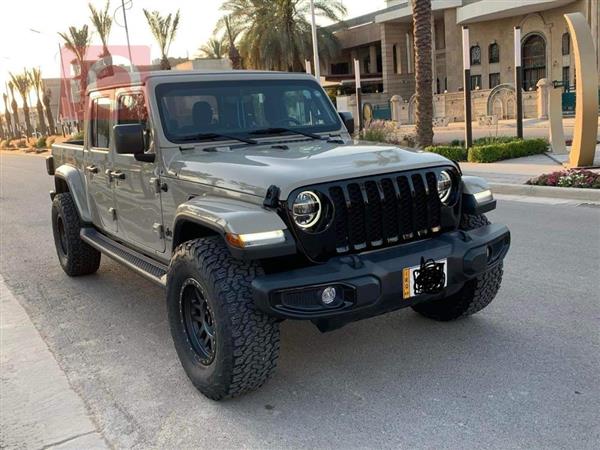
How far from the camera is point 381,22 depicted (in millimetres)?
50875

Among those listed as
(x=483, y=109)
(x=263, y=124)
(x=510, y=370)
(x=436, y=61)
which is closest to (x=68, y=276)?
(x=263, y=124)

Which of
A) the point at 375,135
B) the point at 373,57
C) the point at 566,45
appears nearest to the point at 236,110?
the point at 375,135

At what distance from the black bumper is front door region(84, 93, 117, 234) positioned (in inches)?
102

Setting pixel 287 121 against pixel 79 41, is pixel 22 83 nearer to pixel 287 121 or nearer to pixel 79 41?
pixel 79 41

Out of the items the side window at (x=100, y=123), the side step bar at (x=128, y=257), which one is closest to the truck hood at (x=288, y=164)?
the side step bar at (x=128, y=257)

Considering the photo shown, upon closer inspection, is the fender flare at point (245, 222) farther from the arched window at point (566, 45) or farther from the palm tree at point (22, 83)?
the palm tree at point (22, 83)

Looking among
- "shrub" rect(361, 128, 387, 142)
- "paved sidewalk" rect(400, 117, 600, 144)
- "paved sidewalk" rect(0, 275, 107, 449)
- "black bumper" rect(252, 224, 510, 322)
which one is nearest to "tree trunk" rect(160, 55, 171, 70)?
"paved sidewalk" rect(400, 117, 600, 144)

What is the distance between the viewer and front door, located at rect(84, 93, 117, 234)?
17.2ft

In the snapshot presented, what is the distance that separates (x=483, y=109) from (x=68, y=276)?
91.4 feet

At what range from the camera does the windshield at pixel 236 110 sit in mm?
4406

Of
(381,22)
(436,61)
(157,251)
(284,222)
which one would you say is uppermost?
→ (381,22)

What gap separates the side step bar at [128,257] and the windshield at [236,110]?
950 millimetres

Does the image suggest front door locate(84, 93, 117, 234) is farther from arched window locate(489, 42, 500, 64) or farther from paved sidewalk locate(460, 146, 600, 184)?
arched window locate(489, 42, 500, 64)

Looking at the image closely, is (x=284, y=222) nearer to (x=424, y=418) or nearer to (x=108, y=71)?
(x=424, y=418)
